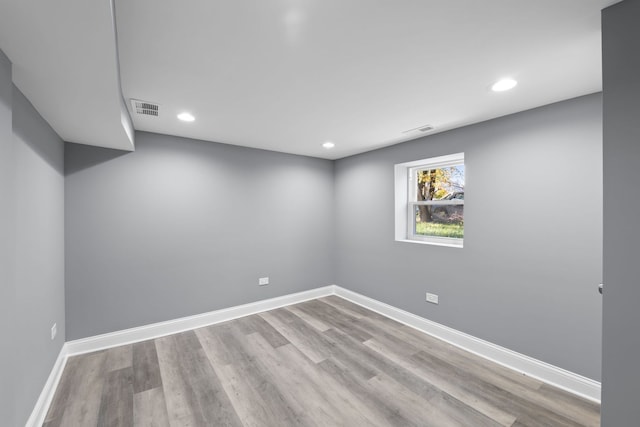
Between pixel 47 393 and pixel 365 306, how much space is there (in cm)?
344

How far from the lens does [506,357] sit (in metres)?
2.47

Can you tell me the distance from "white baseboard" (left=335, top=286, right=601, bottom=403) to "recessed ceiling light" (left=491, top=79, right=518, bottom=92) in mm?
2336

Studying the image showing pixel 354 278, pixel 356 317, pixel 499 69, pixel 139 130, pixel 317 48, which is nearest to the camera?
pixel 317 48

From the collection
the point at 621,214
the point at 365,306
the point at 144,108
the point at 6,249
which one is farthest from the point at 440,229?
the point at 6,249

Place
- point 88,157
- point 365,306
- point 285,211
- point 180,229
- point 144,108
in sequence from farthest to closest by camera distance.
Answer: point 285,211
point 365,306
point 180,229
point 88,157
point 144,108

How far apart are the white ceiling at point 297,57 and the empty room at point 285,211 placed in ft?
0.05

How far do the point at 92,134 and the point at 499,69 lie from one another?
336 centimetres

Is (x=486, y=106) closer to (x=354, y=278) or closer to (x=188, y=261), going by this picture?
(x=354, y=278)

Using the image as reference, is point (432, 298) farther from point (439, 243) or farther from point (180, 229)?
point (180, 229)

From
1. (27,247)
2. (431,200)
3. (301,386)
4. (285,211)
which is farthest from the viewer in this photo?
(285,211)

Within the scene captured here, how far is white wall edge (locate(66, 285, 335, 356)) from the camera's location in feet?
8.88

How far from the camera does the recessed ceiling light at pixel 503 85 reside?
188cm

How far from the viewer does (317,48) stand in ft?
4.96

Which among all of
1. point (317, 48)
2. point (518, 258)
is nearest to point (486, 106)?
point (518, 258)
